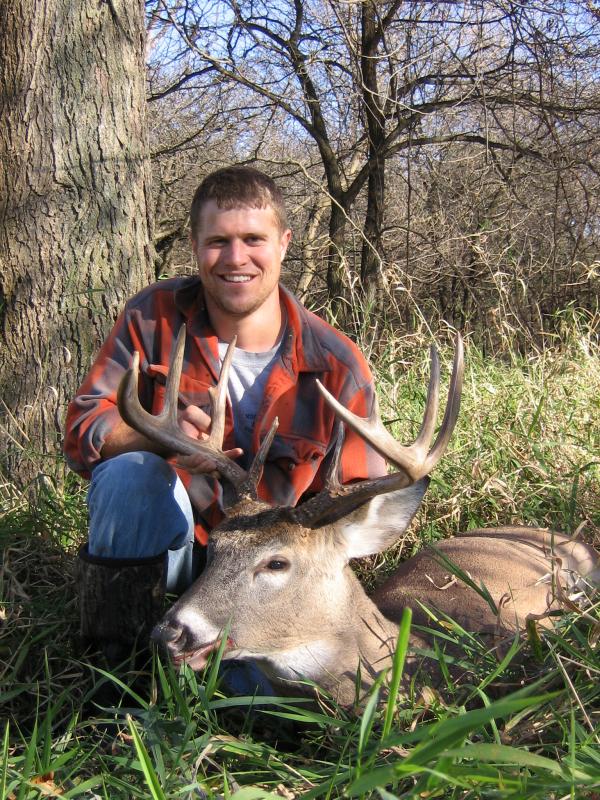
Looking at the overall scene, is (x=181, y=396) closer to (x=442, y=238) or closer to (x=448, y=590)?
(x=448, y=590)

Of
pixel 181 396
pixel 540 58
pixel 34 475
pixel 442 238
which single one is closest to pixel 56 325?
pixel 34 475

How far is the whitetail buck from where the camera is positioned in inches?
103

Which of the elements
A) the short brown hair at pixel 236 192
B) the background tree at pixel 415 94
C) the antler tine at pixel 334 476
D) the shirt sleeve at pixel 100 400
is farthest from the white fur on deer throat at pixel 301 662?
the background tree at pixel 415 94

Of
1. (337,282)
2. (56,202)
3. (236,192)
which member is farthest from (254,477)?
(337,282)

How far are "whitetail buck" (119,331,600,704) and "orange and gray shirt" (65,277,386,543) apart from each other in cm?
32

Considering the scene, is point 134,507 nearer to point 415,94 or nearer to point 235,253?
point 235,253

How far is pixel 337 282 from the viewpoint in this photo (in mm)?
7805

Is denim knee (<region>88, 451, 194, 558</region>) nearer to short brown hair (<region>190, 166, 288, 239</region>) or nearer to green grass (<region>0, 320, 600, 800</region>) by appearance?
green grass (<region>0, 320, 600, 800</region>)

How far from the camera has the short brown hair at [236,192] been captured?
11.5ft

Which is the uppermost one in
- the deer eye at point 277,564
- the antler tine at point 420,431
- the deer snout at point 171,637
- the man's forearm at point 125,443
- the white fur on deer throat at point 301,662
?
the antler tine at point 420,431

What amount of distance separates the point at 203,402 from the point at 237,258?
576 millimetres

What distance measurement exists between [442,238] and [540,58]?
172 centimetres

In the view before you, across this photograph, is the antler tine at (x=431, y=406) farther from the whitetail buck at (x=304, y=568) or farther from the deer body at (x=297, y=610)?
the deer body at (x=297, y=610)

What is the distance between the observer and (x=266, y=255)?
3521 millimetres
